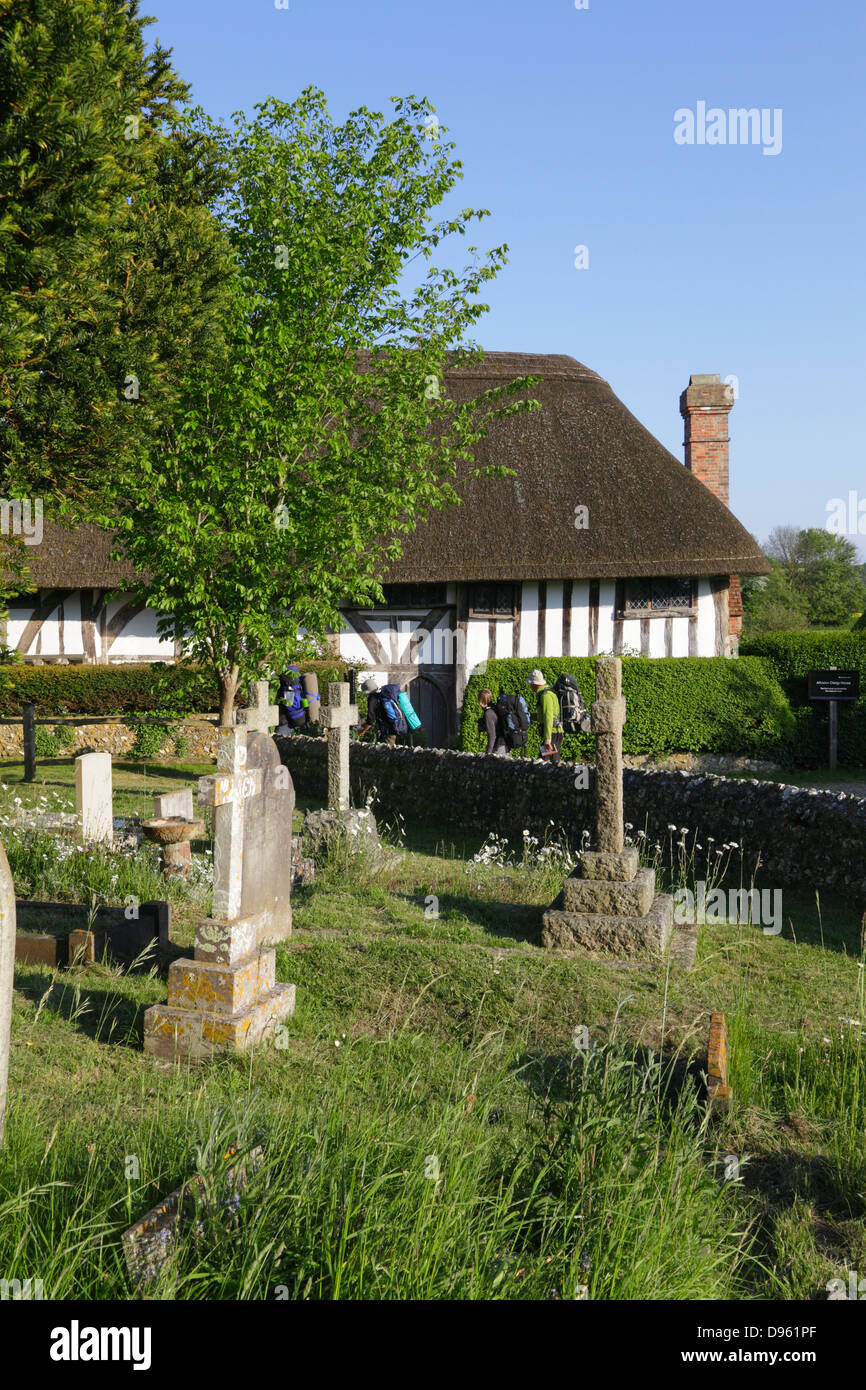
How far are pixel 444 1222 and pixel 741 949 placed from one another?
15.4 feet

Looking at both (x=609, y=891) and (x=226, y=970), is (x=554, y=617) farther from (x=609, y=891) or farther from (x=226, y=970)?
(x=226, y=970)

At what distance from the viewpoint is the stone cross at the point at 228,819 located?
5.11 m

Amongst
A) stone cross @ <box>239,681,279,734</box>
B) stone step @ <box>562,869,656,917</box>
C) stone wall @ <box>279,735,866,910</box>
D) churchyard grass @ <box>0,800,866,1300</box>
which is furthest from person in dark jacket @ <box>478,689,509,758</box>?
churchyard grass @ <box>0,800,866,1300</box>

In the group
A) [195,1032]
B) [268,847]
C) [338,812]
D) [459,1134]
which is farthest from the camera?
[338,812]

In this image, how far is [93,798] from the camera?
29.9 ft

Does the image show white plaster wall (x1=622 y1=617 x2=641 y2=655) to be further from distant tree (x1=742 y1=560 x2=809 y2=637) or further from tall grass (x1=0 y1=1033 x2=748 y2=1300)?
distant tree (x1=742 y1=560 x2=809 y2=637)

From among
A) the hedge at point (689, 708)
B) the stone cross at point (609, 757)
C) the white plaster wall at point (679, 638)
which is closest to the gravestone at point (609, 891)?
the stone cross at point (609, 757)

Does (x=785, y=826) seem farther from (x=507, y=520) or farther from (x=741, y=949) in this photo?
(x=507, y=520)

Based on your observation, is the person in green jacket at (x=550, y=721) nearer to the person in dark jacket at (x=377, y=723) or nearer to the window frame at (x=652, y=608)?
the person in dark jacket at (x=377, y=723)

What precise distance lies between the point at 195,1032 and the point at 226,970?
33 cm

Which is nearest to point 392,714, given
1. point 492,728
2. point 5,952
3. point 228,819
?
point 492,728

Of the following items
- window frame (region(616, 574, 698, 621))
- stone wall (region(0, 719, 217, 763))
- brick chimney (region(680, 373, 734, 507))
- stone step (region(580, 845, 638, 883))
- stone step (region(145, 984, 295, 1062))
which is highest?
brick chimney (region(680, 373, 734, 507))

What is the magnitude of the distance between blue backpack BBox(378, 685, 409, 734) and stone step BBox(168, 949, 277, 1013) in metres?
8.91

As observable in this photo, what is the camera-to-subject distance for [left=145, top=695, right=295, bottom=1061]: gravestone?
16.1ft
